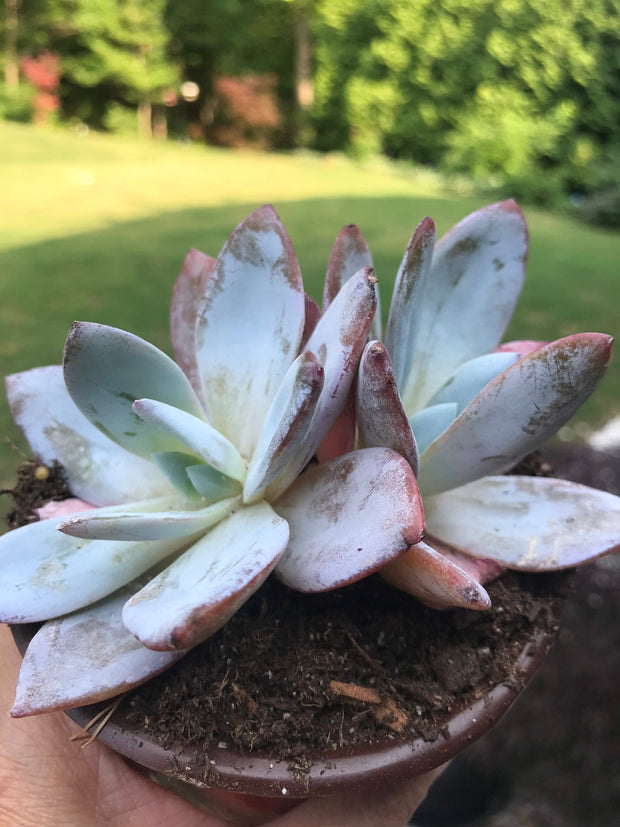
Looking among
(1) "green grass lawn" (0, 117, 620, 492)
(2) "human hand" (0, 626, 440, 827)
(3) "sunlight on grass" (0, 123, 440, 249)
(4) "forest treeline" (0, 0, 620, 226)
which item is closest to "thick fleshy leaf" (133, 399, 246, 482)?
(2) "human hand" (0, 626, 440, 827)

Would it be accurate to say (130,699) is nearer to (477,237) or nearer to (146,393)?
(146,393)

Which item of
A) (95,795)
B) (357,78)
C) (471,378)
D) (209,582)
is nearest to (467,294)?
(471,378)

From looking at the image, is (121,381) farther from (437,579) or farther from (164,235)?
(164,235)

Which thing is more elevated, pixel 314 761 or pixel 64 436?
pixel 64 436

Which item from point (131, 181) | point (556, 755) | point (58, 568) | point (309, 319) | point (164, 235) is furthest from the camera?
point (131, 181)

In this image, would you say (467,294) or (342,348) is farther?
(467,294)

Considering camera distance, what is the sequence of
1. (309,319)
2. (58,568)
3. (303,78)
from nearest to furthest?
(58,568)
(309,319)
(303,78)

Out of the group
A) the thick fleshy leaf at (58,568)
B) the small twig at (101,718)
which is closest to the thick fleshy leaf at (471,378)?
the thick fleshy leaf at (58,568)
